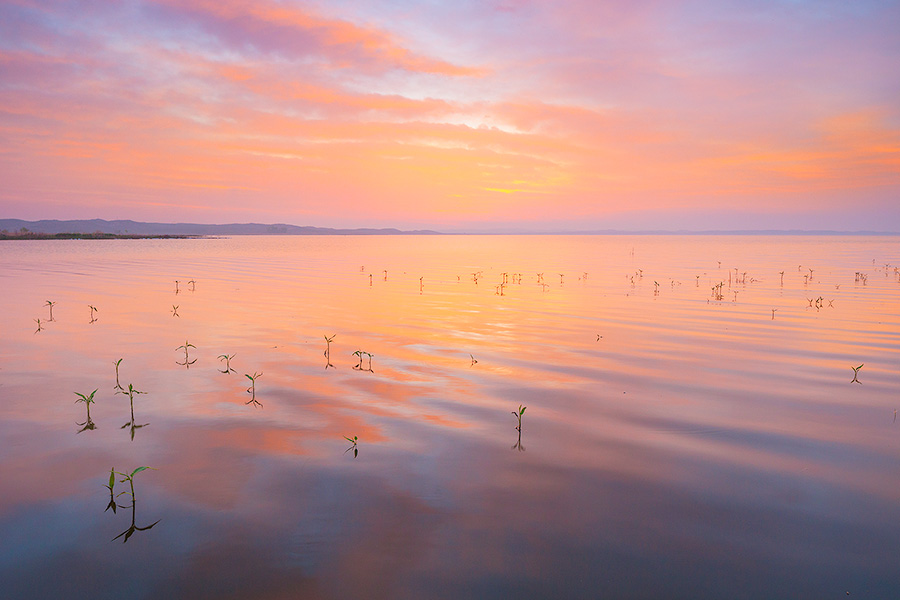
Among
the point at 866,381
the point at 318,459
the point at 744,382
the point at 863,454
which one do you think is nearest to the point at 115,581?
the point at 318,459

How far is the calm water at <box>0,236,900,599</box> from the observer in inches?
206

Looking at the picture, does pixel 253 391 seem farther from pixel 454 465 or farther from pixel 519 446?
pixel 519 446

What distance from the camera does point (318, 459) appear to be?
765cm

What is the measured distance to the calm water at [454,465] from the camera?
523 cm

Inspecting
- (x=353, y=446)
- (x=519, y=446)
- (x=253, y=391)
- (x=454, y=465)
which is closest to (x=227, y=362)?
(x=253, y=391)

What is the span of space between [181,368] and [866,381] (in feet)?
53.0

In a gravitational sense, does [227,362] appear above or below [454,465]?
above

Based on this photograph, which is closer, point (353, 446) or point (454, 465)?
point (454, 465)

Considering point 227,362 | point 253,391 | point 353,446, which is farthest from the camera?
point 227,362

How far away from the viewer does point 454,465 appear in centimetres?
751

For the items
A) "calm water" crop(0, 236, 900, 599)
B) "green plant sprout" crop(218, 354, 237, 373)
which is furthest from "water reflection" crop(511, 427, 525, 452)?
"green plant sprout" crop(218, 354, 237, 373)

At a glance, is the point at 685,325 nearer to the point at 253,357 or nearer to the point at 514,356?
the point at 514,356

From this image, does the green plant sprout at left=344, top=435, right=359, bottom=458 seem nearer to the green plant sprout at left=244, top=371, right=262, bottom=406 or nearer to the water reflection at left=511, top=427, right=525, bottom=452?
the water reflection at left=511, top=427, right=525, bottom=452

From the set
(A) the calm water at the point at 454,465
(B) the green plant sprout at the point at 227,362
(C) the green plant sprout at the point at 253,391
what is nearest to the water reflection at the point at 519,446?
(A) the calm water at the point at 454,465
